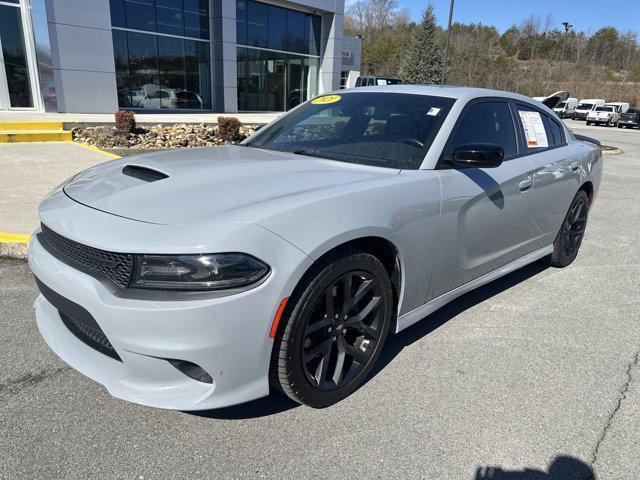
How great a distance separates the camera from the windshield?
294 cm

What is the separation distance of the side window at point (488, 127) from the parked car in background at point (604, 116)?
4362 cm

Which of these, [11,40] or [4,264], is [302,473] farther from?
[11,40]

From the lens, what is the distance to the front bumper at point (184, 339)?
1.88 metres

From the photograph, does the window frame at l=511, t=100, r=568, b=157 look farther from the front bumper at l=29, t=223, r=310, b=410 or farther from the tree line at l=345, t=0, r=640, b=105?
the tree line at l=345, t=0, r=640, b=105

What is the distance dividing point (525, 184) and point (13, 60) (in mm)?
17627

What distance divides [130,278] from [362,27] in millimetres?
92003

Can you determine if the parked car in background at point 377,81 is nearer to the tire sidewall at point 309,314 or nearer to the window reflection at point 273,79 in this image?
the window reflection at point 273,79

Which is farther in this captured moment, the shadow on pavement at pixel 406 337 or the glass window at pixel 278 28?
the glass window at pixel 278 28

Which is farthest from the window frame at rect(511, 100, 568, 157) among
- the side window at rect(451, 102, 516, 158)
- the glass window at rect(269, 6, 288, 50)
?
the glass window at rect(269, 6, 288, 50)

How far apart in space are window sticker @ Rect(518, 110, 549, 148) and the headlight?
2.87 metres

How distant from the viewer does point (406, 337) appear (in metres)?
3.27

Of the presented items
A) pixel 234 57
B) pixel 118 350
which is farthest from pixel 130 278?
pixel 234 57

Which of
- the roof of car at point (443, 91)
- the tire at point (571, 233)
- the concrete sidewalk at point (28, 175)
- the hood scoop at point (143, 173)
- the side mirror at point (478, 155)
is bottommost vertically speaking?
the concrete sidewalk at point (28, 175)

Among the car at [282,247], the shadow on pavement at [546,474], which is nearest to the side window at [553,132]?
the car at [282,247]
